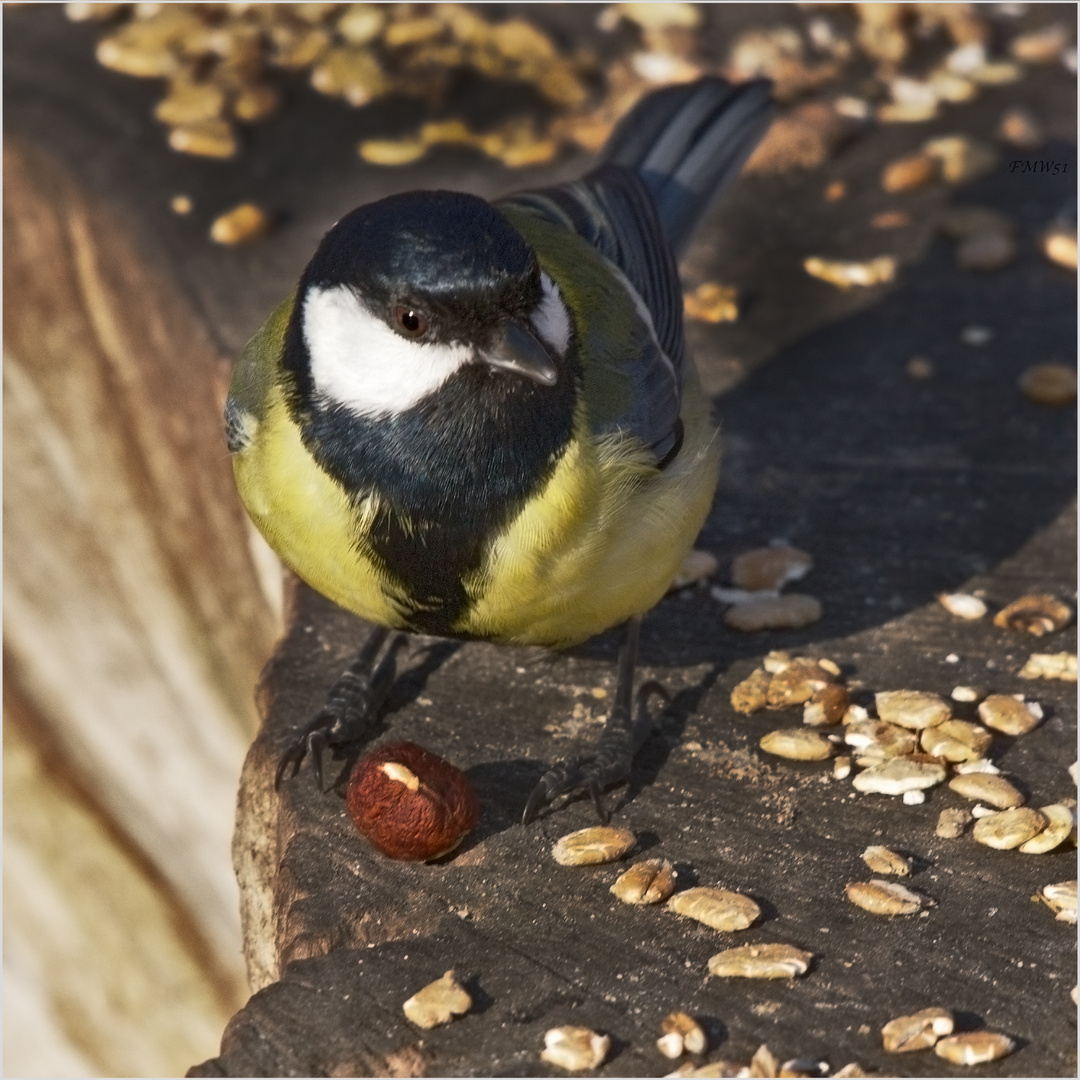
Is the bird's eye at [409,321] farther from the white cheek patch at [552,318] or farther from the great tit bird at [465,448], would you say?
the white cheek patch at [552,318]

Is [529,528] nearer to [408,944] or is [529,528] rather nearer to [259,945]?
[408,944]

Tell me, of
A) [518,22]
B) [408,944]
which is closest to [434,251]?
[408,944]

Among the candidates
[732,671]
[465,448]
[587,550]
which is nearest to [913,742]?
[732,671]

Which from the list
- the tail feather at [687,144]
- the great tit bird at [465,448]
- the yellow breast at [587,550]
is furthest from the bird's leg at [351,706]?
the tail feather at [687,144]

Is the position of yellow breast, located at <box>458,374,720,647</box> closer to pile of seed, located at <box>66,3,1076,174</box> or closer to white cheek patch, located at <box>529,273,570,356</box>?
white cheek patch, located at <box>529,273,570,356</box>

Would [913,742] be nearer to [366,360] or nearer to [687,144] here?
[366,360]

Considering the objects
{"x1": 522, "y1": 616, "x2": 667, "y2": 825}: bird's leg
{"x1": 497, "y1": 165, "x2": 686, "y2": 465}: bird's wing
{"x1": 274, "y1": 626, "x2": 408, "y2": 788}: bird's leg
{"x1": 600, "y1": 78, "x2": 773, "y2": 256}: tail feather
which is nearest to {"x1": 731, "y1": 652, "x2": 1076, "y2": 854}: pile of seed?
{"x1": 522, "y1": 616, "x2": 667, "y2": 825}: bird's leg

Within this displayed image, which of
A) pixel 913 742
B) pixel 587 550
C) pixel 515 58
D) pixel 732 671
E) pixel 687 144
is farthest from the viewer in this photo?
pixel 515 58
